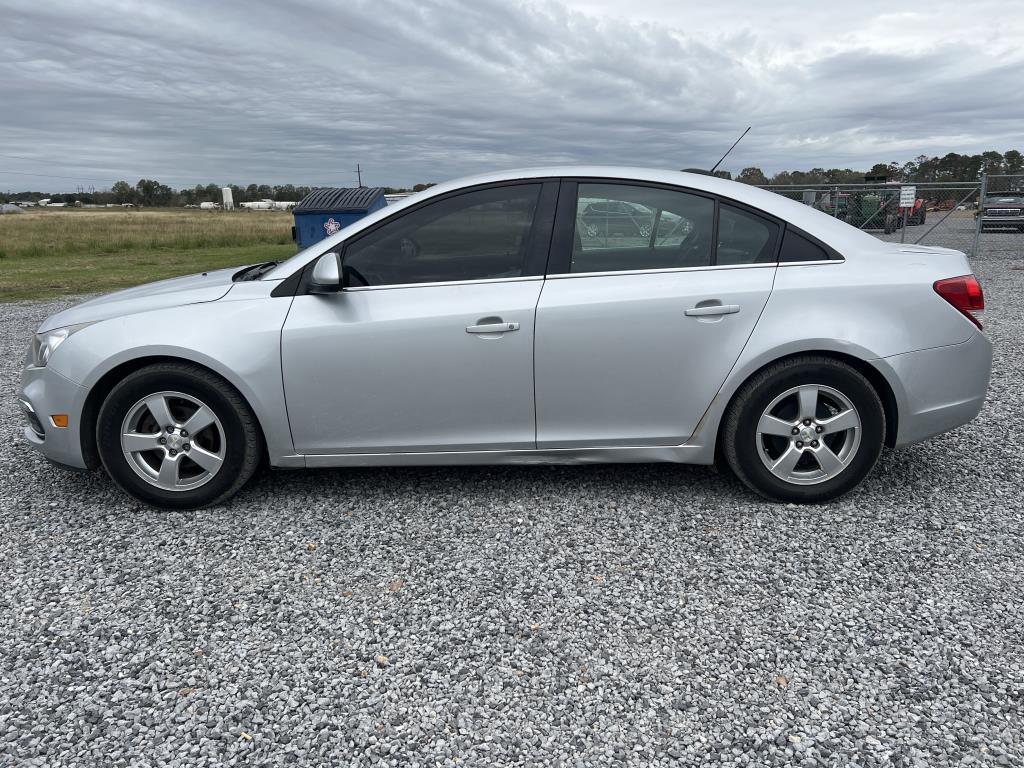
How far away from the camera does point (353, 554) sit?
11.3 ft

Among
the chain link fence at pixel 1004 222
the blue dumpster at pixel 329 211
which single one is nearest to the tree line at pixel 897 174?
the chain link fence at pixel 1004 222

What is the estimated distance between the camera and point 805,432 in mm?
3697

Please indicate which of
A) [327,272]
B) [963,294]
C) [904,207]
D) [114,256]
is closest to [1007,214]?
[904,207]

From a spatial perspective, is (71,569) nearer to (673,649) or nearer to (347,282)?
(347,282)

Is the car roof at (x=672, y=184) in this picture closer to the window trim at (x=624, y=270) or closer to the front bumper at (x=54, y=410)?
the window trim at (x=624, y=270)

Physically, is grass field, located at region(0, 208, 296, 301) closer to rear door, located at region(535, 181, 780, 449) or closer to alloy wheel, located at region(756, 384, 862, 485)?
rear door, located at region(535, 181, 780, 449)

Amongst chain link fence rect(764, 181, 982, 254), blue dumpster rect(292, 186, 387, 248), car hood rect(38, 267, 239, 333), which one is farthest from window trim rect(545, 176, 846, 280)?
chain link fence rect(764, 181, 982, 254)

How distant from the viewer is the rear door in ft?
11.8

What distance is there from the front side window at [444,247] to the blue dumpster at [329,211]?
23.4 ft

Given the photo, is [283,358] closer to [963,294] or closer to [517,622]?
[517,622]

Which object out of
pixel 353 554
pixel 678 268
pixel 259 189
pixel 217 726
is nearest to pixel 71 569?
pixel 353 554

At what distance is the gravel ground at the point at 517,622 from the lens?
7.55 feet

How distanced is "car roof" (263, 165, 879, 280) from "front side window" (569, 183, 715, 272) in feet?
0.26

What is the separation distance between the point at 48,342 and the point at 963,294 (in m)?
4.38
